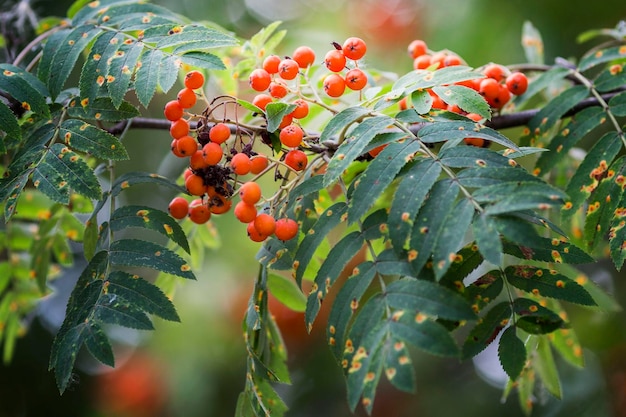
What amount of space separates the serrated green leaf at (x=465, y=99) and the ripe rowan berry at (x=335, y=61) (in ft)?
0.82

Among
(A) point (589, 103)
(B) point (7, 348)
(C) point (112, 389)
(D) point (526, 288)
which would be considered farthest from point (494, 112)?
(C) point (112, 389)

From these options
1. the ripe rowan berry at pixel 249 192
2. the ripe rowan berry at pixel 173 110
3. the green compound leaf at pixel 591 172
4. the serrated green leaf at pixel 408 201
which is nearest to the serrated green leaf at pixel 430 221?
the serrated green leaf at pixel 408 201

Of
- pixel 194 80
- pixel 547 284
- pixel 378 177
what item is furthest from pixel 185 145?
pixel 547 284

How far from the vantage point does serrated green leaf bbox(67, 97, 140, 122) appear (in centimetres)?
139

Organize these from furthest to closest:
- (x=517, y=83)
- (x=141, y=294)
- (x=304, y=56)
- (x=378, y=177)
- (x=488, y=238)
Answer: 1. (x=517, y=83)
2. (x=304, y=56)
3. (x=141, y=294)
4. (x=378, y=177)
5. (x=488, y=238)

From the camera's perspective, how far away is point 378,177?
3.62 ft

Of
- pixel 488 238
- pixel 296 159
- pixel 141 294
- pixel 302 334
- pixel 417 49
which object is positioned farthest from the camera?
pixel 302 334

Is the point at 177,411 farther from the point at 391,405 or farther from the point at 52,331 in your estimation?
the point at 52,331

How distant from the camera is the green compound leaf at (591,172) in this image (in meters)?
1.41

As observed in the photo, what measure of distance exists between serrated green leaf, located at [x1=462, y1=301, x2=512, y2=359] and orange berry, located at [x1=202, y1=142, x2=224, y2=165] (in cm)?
65

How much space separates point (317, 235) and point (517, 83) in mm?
769

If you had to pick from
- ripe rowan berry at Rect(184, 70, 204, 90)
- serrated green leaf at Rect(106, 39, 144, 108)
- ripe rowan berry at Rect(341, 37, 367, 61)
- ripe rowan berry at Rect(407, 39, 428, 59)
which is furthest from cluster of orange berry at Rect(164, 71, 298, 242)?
ripe rowan berry at Rect(407, 39, 428, 59)

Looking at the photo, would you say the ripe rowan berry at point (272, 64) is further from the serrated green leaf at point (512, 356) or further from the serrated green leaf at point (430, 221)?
the serrated green leaf at point (512, 356)

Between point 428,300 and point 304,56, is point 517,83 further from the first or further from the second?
point 428,300
